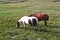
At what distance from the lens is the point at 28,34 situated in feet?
52.4

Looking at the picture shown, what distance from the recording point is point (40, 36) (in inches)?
600

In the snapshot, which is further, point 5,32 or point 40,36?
point 5,32

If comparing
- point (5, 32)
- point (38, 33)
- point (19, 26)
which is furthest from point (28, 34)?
point (19, 26)

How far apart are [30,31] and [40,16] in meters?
3.23

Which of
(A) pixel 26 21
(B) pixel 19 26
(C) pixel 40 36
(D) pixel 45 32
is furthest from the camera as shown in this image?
(B) pixel 19 26

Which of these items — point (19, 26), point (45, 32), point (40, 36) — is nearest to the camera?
point (40, 36)

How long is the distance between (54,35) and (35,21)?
209 centimetres

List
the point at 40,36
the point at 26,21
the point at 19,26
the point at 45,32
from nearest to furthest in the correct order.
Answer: the point at 40,36 < the point at 45,32 < the point at 26,21 < the point at 19,26

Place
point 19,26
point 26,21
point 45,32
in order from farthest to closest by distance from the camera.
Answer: point 19,26, point 26,21, point 45,32

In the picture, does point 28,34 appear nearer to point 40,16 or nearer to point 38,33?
point 38,33

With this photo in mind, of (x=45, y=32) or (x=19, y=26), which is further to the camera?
(x=19, y=26)

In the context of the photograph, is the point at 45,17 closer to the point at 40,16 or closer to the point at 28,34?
the point at 40,16

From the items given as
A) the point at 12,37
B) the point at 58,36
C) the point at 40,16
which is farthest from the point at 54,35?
the point at 40,16

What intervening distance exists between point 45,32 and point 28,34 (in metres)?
1.45
